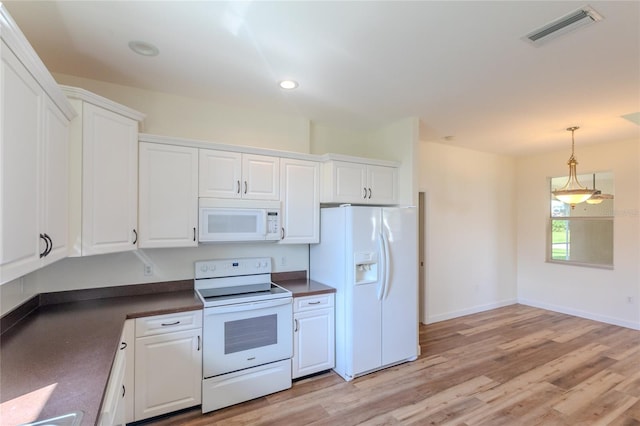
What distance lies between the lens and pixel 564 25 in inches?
74.5

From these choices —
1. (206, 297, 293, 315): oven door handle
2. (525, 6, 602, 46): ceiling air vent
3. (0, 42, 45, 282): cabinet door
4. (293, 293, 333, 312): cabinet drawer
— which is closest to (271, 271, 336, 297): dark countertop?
(293, 293, 333, 312): cabinet drawer

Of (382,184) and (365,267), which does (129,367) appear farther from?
(382,184)

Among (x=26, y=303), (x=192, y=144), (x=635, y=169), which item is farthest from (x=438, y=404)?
(x=635, y=169)

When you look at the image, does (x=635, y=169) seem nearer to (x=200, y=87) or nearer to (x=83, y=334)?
(x=200, y=87)

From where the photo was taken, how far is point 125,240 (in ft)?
7.95

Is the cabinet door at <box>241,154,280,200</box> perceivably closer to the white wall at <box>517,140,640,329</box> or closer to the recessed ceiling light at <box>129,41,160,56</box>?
the recessed ceiling light at <box>129,41,160,56</box>

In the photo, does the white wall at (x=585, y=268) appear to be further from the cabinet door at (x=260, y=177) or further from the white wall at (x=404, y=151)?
the cabinet door at (x=260, y=177)

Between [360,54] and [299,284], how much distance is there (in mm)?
2228

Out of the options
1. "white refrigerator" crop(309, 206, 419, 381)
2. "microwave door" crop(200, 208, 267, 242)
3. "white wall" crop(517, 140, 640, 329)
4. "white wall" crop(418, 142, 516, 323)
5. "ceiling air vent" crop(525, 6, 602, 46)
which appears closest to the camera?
"ceiling air vent" crop(525, 6, 602, 46)

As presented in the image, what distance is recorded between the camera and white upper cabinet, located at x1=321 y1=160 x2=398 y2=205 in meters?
3.42

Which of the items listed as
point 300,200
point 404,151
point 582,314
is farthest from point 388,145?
point 582,314

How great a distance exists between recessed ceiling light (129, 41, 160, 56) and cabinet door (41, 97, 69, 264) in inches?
26.1

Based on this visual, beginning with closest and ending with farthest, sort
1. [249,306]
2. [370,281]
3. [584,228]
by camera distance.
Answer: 1. [249,306]
2. [370,281]
3. [584,228]

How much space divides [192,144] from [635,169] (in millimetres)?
5781
